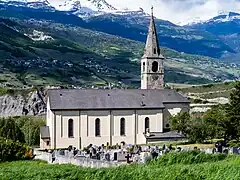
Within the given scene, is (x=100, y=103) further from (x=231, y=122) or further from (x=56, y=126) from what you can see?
(x=231, y=122)

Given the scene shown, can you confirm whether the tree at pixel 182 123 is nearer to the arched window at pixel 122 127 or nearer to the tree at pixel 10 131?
the arched window at pixel 122 127

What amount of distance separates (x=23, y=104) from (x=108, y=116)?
75061 mm

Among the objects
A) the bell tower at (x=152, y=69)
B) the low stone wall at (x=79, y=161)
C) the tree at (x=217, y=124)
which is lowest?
the low stone wall at (x=79, y=161)

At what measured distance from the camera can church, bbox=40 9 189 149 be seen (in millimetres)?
75125

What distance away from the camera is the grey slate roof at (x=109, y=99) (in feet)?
248

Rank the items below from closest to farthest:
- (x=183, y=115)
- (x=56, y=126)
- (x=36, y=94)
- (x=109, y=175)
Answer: (x=109, y=175) < (x=183, y=115) < (x=56, y=126) < (x=36, y=94)

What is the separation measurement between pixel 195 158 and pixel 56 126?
153 ft

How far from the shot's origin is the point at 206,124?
61.8 meters

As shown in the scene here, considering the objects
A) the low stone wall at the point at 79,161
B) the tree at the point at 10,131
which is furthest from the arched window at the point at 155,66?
the low stone wall at the point at 79,161

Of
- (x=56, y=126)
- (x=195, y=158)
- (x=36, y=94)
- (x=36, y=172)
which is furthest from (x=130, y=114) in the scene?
(x=36, y=94)

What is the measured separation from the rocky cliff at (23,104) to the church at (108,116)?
221ft

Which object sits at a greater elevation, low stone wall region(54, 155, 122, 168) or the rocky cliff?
the rocky cliff

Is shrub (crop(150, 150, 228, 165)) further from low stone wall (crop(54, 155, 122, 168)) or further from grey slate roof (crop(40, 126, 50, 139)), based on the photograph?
grey slate roof (crop(40, 126, 50, 139))

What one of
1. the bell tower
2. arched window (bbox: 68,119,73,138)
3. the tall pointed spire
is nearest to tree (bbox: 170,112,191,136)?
arched window (bbox: 68,119,73,138)
